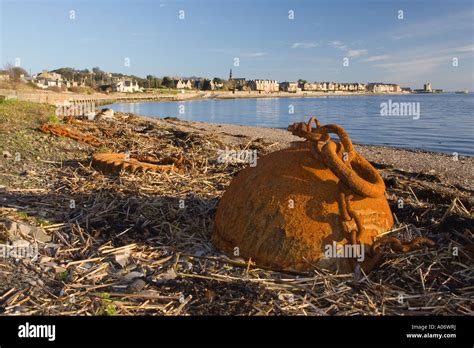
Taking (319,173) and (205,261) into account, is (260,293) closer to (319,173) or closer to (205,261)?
(205,261)

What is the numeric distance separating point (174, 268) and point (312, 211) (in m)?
1.43

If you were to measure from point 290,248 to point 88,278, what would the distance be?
6.17 ft

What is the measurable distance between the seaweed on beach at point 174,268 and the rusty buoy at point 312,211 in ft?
0.55

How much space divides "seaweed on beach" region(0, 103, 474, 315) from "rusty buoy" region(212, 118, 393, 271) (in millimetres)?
166

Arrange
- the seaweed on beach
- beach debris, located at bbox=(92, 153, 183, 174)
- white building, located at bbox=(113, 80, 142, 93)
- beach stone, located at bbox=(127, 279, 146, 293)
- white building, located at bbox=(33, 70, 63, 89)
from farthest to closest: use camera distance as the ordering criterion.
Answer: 1. white building, located at bbox=(113, 80, 142, 93)
2. white building, located at bbox=(33, 70, 63, 89)
3. beach debris, located at bbox=(92, 153, 183, 174)
4. beach stone, located at bbox=(127, 279, 146, 293)
5. the seaweed on beach

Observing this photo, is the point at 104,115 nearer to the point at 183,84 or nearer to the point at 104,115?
the point at 104,115

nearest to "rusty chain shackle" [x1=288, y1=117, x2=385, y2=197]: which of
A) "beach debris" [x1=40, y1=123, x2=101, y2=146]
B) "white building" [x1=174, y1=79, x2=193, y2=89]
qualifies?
"beach debris" [x1=40, y1=123, x2=101, y2=146]

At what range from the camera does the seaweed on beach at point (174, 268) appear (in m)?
3.47

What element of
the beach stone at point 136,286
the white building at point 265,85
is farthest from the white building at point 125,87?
the beach stone at point 136,286

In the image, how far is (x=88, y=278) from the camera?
153 inches

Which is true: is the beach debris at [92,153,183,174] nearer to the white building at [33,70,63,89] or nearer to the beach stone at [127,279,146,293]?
the beach stone at [127,279,146,293]

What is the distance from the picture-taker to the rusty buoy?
393 centimetres

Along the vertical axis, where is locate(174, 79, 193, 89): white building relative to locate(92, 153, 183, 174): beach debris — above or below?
above
